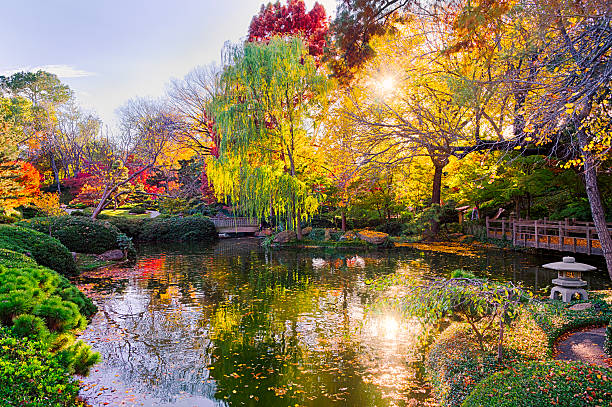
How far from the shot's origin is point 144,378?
6.29 metres

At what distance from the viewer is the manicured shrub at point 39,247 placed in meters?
11.3

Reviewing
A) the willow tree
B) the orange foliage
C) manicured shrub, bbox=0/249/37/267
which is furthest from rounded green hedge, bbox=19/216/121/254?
manicured shrub, bbox=0/249/37/267

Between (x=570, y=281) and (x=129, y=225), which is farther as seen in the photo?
(x=129, y=225)

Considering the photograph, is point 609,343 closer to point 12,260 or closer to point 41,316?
point 41,316

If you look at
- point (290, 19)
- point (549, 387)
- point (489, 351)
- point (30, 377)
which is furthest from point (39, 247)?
point (290, 19)

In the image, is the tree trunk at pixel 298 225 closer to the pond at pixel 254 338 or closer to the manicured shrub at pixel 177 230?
the pond at pixel 254 338

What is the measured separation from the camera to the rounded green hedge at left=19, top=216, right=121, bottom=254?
17.0 metres

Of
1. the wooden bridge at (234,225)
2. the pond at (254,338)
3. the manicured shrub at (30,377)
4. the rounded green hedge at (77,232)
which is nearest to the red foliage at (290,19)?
the wooden bridge at (234,225)

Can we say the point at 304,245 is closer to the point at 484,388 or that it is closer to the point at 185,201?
the point at 185,201

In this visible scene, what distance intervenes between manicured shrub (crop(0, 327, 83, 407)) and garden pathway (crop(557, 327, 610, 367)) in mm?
6897

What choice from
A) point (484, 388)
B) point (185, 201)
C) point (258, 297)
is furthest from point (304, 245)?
point (484, 388)

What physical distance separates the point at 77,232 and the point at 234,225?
16393 mm

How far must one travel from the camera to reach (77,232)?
17.5 meters

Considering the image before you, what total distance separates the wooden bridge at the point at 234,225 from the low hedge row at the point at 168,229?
219 cm
